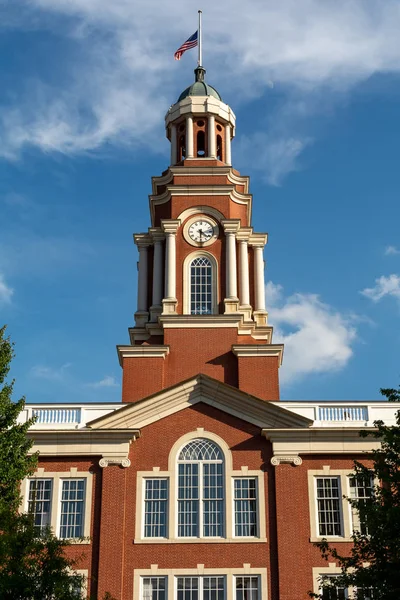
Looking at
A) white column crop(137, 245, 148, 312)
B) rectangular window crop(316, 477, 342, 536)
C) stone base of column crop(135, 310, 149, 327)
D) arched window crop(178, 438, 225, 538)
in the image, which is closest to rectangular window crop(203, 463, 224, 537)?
arched window crop(178, 438, 225, 538)

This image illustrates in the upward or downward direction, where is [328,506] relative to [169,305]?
downward

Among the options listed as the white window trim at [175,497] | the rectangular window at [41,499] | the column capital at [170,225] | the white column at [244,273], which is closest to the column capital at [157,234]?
the column capital at [170,225]

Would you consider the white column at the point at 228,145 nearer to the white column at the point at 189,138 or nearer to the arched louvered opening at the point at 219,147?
the arched louvered opening at the point at 219,147

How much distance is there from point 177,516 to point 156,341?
10.1 metres

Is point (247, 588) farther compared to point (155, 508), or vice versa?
point (155, 508)

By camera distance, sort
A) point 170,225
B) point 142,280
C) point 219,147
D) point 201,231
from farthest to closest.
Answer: point 219,147, point 142,280, point 201,231, point 170,225

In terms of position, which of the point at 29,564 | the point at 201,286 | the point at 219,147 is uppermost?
the point at 219,147

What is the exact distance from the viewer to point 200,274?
147 ft

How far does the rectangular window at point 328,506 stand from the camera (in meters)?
35.4

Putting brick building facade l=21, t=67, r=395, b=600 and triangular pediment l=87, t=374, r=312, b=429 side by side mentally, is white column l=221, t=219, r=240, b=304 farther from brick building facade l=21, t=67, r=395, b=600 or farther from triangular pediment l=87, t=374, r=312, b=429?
triangular pediment l=87, t=374, r=312, b=429

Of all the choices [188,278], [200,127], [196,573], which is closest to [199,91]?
[200,127]

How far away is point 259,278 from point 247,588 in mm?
16404

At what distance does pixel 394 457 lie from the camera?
25984mm

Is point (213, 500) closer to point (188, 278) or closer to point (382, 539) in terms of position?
point (382, 539)
